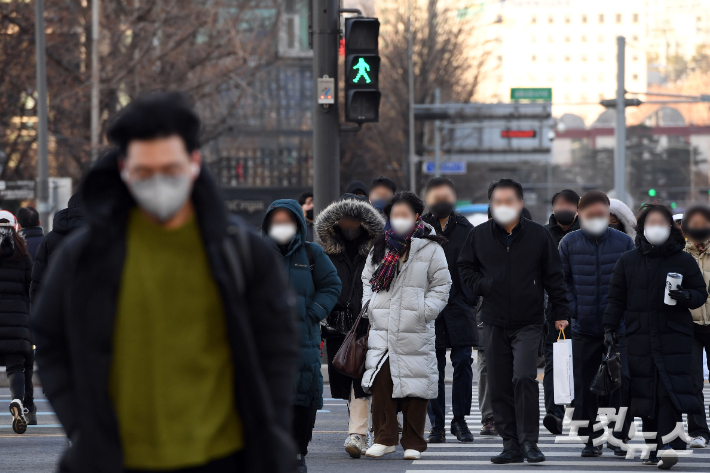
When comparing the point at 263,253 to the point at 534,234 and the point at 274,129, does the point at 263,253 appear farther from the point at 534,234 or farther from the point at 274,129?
the point at 274,129

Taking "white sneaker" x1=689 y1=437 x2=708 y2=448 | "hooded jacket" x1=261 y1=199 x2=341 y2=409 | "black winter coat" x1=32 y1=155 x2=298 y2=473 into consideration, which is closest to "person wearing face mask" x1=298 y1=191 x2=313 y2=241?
"hooded jacket" x1=261 y1=199 x2=341 y2=409

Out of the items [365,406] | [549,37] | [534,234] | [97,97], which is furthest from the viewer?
[549,37]

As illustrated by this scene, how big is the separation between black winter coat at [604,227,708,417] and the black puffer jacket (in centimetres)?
493

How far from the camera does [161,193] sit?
9.38ft

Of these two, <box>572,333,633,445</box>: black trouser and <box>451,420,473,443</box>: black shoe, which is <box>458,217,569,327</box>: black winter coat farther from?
<box>451,420,473,443</box>: black shoe

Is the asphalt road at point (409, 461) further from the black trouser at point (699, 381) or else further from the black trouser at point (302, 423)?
the black trouser at point (302, 423)

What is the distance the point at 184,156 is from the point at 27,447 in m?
6.39

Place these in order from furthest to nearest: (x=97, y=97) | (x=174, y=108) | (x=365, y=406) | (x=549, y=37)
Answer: (x=549, y=37) → (x=97, y=97) → (x=365, y=406) → (x=174, y=108)

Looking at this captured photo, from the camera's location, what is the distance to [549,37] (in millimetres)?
180500

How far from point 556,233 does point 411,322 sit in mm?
2307

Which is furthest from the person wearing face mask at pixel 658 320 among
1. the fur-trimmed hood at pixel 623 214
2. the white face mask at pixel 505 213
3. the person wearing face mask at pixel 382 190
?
the person wearing face mask at pixel 382 190

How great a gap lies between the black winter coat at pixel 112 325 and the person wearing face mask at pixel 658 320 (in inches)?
201

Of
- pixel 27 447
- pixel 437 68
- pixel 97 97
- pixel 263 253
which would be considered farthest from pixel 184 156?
pixel 437 68

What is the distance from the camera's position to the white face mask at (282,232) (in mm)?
7152
